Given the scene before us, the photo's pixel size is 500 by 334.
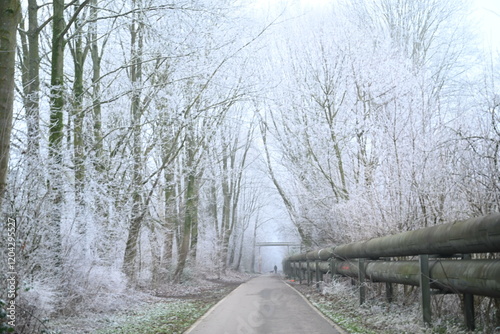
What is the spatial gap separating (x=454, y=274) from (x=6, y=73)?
6.16 m

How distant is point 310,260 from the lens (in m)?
22.2

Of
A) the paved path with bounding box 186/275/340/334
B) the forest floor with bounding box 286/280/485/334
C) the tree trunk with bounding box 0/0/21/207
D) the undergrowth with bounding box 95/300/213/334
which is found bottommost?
the undergrowth with bounding box 95/300/213/334

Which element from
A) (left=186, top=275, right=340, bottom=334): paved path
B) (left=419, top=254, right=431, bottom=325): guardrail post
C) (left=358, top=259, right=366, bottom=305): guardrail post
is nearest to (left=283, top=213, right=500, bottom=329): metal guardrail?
(left=419, top=254, right=431, bottom=325): guardrail post

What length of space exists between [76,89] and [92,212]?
3182mm

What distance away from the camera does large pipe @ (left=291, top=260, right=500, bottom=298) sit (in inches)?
211

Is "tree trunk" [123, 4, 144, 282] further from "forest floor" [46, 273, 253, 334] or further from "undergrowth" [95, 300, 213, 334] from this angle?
"undergrowth" [95, 300, 213, 334]

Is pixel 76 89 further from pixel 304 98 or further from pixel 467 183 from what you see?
pixel 304 98

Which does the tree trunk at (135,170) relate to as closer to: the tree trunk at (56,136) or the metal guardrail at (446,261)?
the tree trunk at (56,136)

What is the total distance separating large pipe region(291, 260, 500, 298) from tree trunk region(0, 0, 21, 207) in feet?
18.4

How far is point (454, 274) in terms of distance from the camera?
20.9ft

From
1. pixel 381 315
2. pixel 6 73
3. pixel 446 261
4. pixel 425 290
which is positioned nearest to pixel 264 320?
pixel 381 315

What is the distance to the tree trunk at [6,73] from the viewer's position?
561 cm

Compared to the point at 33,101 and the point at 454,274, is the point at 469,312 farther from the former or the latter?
the point at 33,101

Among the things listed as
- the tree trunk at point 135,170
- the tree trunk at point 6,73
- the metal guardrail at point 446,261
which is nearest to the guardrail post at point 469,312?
the metal guardrail at point 446,261
